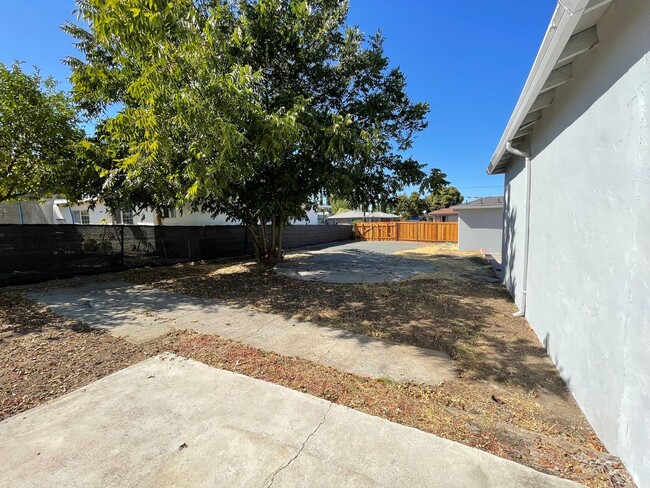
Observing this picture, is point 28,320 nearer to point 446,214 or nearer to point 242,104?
point 242,104

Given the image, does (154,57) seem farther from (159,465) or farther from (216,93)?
(159,465)

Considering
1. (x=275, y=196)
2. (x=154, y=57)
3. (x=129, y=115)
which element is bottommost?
(x=275, y=196)

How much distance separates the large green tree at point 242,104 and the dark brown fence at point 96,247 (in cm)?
186

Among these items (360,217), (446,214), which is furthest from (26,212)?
(360,217)

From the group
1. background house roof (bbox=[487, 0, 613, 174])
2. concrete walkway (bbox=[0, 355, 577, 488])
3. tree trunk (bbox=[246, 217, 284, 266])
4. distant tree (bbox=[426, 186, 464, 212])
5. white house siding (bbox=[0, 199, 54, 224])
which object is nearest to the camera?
concrete walkway (bbox=[0, 355, 577, 488])

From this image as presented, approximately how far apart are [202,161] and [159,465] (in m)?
3.65

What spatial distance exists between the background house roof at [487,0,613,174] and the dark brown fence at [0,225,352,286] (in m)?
9.84

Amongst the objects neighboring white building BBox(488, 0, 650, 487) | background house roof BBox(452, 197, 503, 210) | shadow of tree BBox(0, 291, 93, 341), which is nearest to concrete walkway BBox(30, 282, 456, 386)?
shadow of tree BBox(0, 291, 93, 341)

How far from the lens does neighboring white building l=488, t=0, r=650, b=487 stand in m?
1.95

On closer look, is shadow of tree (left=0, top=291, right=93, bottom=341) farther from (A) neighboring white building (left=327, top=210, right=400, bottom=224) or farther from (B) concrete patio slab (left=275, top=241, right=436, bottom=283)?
(A) neighboring white building (left=327, top=210, right=400, bottom=224)

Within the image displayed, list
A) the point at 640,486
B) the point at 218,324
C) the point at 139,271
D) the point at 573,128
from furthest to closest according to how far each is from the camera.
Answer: the point at 139,271
the point at 218,324
the point at 573,128
the point at 640,486

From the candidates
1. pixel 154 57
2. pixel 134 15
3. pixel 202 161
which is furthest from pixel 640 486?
pixel 154 57

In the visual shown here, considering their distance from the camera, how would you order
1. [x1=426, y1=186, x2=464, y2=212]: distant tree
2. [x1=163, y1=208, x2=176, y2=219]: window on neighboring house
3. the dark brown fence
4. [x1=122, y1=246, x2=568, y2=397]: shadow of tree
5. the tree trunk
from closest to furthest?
[x1=122, y1=246, x2=568, y2=397]: shadow of tree < the dark brown fence < [x1=163, y1=208, x2=176, y2=219]: window on neighboring house < the tree trunk < [x1=426, y1=186, x2=464, y2=212]: distant tree

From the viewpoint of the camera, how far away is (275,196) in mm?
6723
